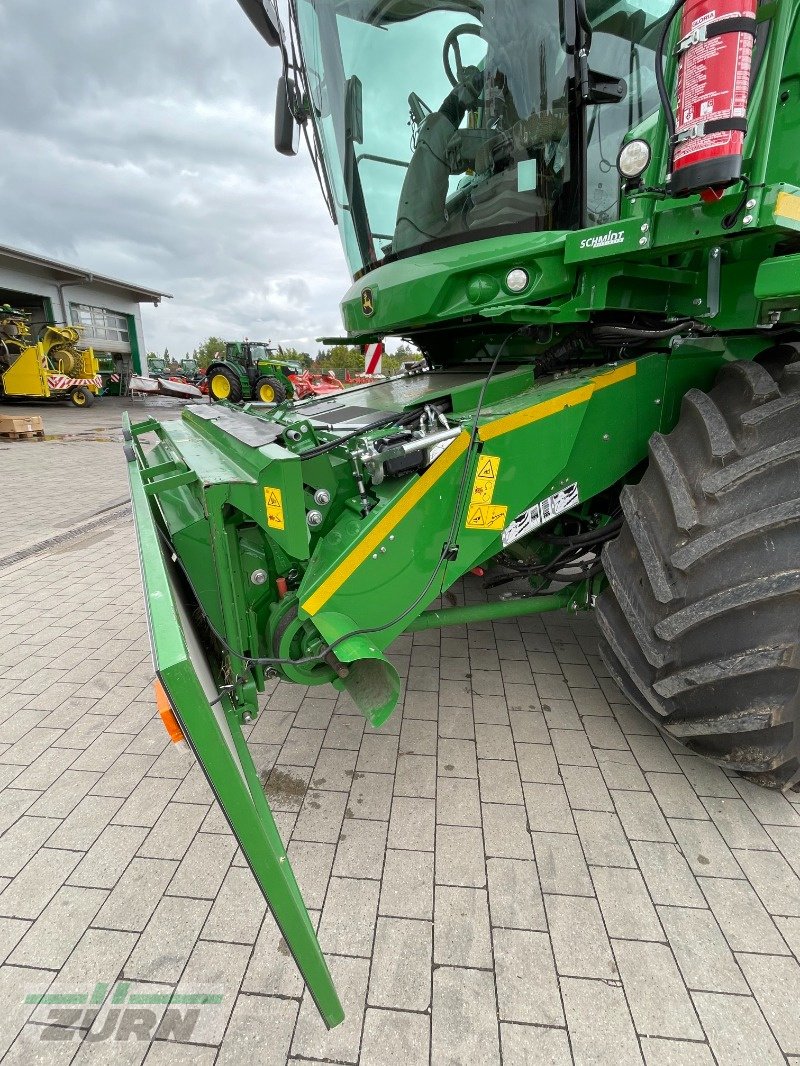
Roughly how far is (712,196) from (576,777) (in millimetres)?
2002

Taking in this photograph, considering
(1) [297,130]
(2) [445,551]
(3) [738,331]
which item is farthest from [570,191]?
(1) [297,130]

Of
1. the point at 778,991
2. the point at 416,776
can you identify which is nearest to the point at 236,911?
the point at 416,776

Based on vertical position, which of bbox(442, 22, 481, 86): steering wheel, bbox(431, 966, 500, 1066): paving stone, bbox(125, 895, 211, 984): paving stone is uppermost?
bbox(442, 22, 481, 86): steering wheel

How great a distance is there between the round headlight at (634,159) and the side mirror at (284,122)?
6.41 feet

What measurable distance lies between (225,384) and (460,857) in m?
16.1

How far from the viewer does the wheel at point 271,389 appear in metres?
16.1

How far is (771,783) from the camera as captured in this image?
2020 millimetres

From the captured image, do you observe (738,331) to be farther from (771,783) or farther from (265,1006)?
(265,1006)

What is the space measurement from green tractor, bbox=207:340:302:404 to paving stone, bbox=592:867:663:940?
1526 cm

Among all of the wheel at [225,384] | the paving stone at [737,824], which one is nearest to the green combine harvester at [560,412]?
the paving stone at [737,824]

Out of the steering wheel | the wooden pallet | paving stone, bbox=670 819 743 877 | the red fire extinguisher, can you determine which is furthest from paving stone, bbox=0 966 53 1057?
the wooden pallet

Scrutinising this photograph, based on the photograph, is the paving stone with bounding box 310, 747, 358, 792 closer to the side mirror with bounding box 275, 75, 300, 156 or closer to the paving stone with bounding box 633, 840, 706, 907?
the paving stone with bounding box 633, 840, 706, 907

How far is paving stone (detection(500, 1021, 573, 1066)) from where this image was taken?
138cm

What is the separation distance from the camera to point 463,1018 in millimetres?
1467
